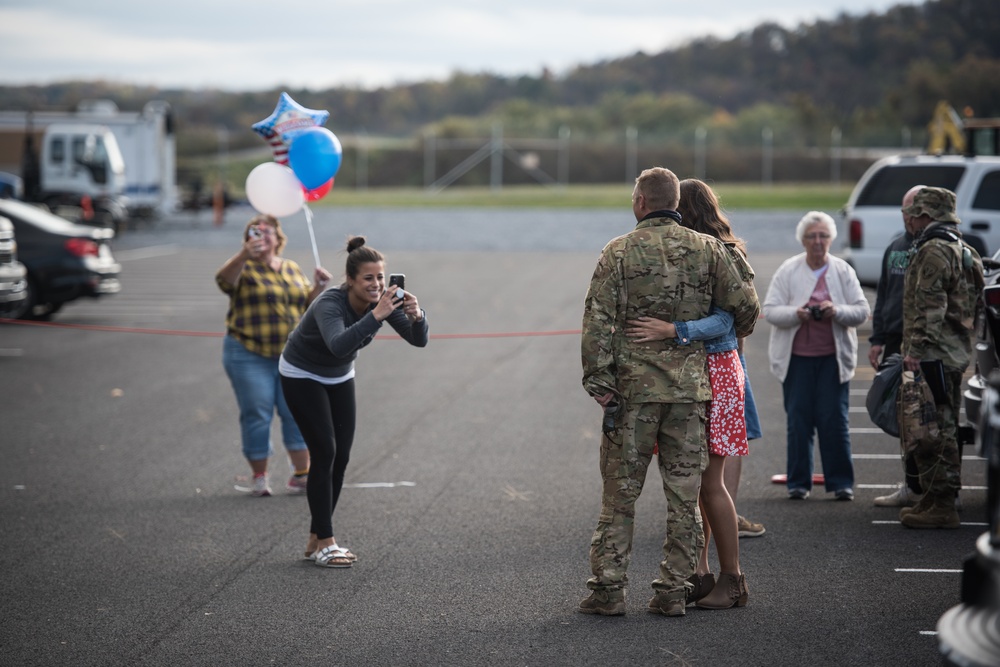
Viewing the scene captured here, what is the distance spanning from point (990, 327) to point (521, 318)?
10650mm

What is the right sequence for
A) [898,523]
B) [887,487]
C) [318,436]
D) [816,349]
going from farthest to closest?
[887,487] → [816,349] → [898,523] → [318,436]

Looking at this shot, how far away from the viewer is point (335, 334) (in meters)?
6.27

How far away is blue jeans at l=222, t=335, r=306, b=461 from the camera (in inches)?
322

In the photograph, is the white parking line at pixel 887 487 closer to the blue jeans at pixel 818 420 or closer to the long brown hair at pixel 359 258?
the blue jeans at pixel 818 420

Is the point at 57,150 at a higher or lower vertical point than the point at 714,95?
lower

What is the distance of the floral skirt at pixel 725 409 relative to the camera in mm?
5703

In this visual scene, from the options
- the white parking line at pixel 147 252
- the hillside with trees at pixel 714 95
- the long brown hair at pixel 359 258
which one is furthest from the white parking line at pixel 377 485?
the hillside with trees at pixel 714 95

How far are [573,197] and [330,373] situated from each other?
1745 inches

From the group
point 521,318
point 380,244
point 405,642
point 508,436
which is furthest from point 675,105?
point 405,642

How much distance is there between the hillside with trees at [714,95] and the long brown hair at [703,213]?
48525 millimetres

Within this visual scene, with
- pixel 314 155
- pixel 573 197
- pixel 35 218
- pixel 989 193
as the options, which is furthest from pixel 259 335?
pixel 573 197

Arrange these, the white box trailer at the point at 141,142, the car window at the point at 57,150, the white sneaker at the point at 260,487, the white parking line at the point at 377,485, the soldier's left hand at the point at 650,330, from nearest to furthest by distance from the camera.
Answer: the soldier's left hand at the point at 650,330
the white sneaker at the point at 260,487
the white parking line at the point at 377,485
the car window at the point at 57,150
the white box trailer at the point at 141,142

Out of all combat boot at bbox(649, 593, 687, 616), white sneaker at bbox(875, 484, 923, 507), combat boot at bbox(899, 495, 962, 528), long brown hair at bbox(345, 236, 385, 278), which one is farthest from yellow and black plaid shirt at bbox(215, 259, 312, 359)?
combat boot at bbox(899, 495, 962, 528)

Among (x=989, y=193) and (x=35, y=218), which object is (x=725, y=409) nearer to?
(x=989, y=193)
